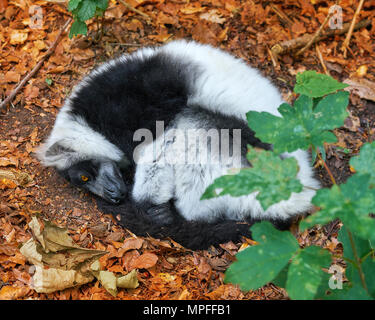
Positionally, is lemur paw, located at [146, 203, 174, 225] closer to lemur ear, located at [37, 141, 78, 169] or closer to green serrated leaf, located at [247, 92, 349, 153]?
lemur ear, located at [37, 141, 78, 169]

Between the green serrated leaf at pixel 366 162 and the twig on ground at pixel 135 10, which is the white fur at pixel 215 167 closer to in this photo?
the twig on ground at pixel 135 10

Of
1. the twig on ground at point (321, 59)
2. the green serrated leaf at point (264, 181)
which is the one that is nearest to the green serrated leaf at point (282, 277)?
the green serrated leaf at point (264, 181)

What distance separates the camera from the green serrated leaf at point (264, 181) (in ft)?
5.95

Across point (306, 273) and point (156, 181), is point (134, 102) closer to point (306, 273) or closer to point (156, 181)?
point (156, 181)

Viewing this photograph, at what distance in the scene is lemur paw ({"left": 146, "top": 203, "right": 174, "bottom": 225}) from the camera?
3.93 metres

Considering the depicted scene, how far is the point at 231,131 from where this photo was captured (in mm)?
3916

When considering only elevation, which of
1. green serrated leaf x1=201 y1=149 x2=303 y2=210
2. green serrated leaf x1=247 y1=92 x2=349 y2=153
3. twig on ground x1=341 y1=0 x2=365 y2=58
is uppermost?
green serrated leaf x1=247 y1=92 x2=349 y2=153

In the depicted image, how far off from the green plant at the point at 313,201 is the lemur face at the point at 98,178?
2258 mm

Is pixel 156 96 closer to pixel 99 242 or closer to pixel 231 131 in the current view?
pixel 231 131

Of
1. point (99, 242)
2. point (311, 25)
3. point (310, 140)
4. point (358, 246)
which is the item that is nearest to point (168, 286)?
point (99, 242)

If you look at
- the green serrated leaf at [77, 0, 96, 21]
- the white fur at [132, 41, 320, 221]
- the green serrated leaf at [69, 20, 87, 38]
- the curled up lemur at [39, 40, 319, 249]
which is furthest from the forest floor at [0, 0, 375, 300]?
the green serrated leaf at [77, 0, 96, 21]

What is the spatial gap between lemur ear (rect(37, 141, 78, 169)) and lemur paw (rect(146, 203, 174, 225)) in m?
0.94

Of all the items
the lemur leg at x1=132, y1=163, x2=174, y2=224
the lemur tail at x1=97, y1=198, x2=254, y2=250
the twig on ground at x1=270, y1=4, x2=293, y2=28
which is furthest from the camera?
the twig on ground at x1=270, y1=4, x2=293, y2=28

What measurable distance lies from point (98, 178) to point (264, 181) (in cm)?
264
